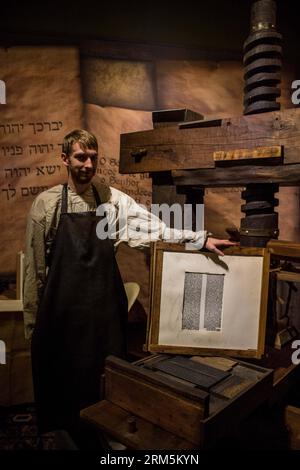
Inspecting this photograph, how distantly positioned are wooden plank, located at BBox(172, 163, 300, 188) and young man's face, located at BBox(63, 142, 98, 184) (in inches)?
26.3

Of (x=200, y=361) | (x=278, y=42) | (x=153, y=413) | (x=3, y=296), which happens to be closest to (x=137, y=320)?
(x=3, y=296)

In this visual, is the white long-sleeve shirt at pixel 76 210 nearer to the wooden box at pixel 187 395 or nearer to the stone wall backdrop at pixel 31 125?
the wooden box at pixel 187 395

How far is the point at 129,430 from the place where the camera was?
1.89 meters

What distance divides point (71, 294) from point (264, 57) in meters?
2.21

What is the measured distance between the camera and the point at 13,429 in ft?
10.6

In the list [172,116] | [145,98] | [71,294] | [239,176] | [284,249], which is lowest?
[71,294]

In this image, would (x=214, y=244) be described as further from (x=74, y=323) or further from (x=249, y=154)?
(x=74, y=323)

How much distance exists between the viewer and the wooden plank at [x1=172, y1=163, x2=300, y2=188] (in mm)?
2463

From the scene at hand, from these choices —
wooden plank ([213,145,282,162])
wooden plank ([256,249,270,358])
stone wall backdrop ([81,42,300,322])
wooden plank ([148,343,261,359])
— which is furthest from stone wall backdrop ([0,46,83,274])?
wooden plank ([256,249,270,358])

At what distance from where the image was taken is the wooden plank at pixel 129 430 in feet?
5.86

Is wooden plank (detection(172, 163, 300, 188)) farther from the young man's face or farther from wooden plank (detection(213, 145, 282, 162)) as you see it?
the young man's face

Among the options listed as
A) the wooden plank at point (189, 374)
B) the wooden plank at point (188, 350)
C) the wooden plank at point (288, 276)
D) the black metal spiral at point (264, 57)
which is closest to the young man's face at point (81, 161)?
the black metal spiral at point (264, 57)

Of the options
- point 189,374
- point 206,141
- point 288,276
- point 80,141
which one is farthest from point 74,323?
point 206,141
